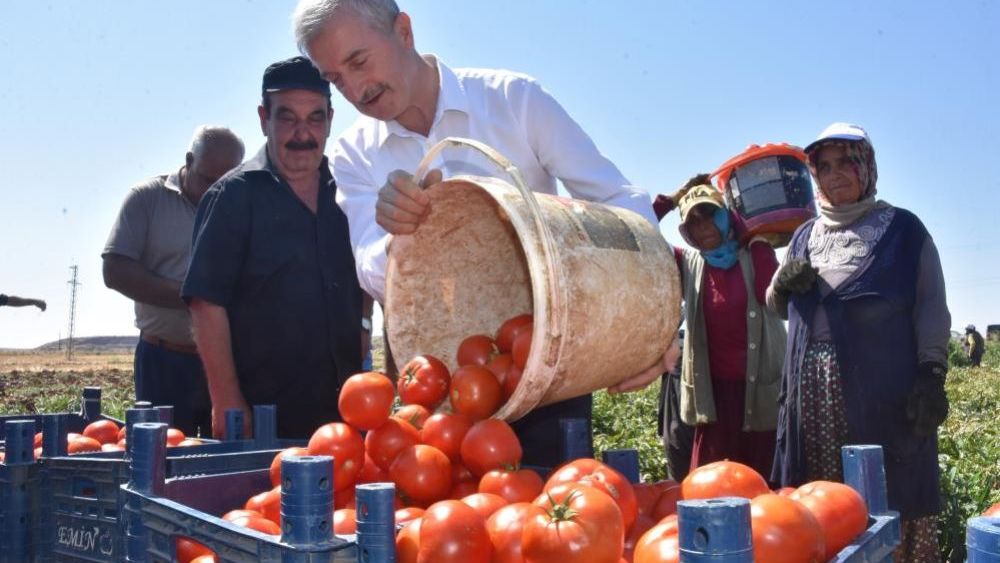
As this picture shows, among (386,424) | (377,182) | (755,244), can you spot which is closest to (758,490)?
(386,424)

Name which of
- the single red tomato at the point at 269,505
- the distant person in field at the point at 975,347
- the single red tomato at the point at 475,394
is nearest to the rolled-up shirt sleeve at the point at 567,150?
the single red tomato at the point at 475,394

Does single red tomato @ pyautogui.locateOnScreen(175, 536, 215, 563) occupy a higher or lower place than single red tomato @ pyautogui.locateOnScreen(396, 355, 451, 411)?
lower

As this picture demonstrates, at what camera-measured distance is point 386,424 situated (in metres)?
2.07

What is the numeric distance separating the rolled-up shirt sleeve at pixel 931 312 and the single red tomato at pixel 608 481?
8.11ft

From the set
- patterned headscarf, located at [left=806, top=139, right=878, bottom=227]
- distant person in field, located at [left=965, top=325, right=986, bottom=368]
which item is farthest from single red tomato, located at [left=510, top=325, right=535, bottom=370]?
distant person in field, located at [left=965, top=325, right=986, bottom=368]

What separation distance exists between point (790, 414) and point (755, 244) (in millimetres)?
1369

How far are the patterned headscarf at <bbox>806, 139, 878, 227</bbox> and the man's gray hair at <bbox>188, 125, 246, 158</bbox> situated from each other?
10.0ft

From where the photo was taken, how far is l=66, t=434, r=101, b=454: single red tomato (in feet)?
8.73

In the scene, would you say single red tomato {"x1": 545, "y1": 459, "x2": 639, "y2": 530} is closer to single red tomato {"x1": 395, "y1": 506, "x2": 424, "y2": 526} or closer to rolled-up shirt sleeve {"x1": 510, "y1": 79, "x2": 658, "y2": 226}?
single red tomato {"x1": 395, "y1": 506, "x2": 424, "y2": 526}

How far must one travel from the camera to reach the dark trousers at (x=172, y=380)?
4.29m

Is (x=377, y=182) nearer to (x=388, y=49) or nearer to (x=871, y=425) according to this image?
(x=388, y=49)

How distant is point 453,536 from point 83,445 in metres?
1.82

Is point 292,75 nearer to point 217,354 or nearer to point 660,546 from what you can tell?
point 217,354

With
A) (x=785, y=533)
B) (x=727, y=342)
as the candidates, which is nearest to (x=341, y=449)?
(x=785, y=533)
